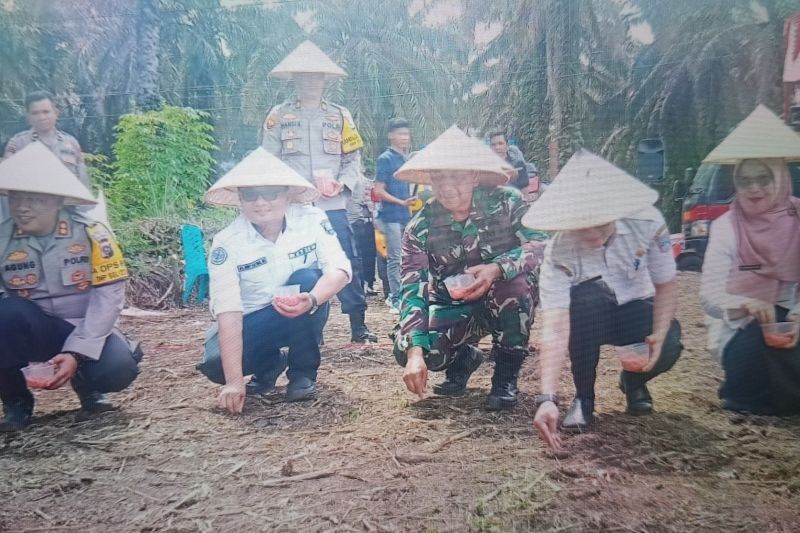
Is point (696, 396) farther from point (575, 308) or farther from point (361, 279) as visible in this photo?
point (361, 279)

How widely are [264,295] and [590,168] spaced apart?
102 centimetres

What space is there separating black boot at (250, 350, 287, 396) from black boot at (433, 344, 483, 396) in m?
0.54

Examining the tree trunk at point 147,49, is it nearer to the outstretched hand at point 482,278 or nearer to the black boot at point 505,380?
the outstretched hand at point 482,278

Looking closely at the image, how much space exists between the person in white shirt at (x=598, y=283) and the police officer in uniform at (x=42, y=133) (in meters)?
1.28

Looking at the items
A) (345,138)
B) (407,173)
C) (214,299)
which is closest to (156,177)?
(214,299)

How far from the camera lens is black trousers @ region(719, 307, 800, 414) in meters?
1.54

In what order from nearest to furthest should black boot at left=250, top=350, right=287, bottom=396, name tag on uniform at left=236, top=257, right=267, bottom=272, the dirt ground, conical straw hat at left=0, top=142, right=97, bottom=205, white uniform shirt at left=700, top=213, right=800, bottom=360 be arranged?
the dirt ground → white uniform shirt at left=700, top=213, right=800, bottom=360 → conical straw hat at left=0, top=142, right=97, bottom=205 → name tag on uniform at left=236, top=257, right=267, bottom=272 → black boot at left=250, top=350, right=287, bottom=396

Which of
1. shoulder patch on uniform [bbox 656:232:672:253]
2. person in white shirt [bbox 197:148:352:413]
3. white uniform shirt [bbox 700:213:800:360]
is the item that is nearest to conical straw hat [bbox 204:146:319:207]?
person in white shirt [bbox 197:148:352:413]

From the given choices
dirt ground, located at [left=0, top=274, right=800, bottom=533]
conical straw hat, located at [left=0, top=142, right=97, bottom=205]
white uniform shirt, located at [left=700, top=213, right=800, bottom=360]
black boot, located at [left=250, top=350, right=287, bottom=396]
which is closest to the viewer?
dirt ground, located at [left=0, top=274, right=800, bottom=533]

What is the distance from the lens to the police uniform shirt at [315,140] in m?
1.87

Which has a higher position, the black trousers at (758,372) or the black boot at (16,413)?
the black trousers at (758,372)

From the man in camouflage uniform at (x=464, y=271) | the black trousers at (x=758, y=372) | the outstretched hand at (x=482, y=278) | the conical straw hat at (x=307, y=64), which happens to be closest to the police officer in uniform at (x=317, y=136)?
the conical straw hat at (x=307, y=64)

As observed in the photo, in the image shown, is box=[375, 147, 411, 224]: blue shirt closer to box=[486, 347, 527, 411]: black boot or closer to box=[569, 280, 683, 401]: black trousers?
box=[486, 347, 527, 411]: black boot

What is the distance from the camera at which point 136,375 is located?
189 cm
